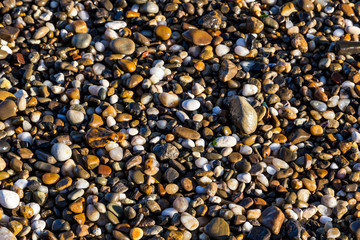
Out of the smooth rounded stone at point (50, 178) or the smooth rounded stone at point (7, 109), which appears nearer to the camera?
the smooth rounded stone at point (50, 178)

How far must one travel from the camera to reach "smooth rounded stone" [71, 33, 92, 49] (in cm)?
357

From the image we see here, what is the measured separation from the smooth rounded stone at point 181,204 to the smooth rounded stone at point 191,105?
805 mm

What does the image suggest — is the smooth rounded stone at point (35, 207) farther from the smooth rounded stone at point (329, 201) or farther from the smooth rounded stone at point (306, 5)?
the smooth rounded stone at point (306, 5)

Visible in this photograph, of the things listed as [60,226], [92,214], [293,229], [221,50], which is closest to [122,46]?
[221,50]

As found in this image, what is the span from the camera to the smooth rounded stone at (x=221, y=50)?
139 inches

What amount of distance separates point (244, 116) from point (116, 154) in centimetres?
101

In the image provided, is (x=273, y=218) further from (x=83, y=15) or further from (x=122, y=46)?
(x=83, y=15)

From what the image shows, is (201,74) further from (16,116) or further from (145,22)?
(16,116)

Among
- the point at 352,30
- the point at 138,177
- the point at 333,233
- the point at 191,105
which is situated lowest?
the point at 333,233

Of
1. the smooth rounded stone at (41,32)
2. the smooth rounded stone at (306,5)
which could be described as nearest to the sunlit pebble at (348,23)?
the smooth rounded stone at (306,5)

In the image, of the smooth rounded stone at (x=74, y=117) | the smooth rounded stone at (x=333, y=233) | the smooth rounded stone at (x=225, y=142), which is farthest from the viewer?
the smooth rounded stone at (x=74, y=117)

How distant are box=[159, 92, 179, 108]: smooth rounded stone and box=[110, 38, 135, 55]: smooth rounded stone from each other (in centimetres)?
59

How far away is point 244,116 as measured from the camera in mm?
3016

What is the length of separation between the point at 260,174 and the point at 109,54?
172cm
